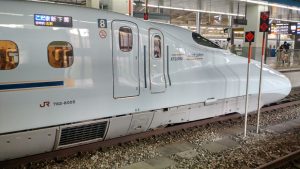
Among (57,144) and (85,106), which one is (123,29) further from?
(57,144)

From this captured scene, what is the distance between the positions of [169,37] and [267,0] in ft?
38.9

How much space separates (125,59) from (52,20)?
5.10 ft

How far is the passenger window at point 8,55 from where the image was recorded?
474cm

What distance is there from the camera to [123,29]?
6.18 m

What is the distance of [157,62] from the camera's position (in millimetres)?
6801

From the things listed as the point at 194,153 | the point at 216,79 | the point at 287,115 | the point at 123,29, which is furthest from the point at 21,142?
the point at 287,115

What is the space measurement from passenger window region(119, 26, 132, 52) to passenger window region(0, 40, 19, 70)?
1939 mm

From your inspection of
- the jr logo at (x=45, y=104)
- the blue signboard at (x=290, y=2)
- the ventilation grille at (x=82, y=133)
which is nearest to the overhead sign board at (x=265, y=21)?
the ventilation grille at (x=82, y=133)

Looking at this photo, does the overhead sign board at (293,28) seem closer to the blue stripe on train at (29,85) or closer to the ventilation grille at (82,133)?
the ventilation grille at (82,133)

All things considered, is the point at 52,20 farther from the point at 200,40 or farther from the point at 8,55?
the point at 200,40

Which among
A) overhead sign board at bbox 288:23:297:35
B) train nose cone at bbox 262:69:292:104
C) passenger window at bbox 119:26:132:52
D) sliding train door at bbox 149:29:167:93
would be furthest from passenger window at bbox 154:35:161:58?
overhead sign board at bbox 288:23:297:35

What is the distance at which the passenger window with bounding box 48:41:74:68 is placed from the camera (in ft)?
17.2

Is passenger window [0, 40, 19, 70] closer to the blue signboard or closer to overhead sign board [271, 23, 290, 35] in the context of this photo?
the blue signboard

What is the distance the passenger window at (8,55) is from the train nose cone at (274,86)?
22.8 ft
